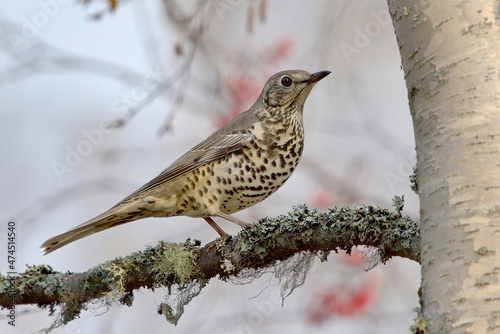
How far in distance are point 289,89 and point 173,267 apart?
6.71 ft

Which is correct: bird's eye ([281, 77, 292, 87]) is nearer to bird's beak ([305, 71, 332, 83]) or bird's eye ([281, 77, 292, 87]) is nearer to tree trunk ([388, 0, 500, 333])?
bird's beak ([305, 71, 332, 83])

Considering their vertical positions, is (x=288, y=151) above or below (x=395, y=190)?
below

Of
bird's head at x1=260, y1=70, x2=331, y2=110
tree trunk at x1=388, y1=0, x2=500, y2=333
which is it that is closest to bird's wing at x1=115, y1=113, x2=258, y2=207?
bird's head at x1=260, y1=70, x2=331, y2=110

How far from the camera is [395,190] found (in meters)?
6.03

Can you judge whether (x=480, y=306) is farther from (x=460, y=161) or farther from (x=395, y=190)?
(x=395, y=190)

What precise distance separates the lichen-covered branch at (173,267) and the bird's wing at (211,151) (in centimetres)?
95

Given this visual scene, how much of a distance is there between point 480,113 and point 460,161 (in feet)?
0.52

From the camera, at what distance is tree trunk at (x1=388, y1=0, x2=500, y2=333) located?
1.69 metres

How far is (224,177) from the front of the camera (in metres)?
4.36

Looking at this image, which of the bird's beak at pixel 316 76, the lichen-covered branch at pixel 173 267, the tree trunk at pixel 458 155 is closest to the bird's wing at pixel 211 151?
the bird's beak at pixel 316 76

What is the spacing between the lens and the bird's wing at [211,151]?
14.7 ft

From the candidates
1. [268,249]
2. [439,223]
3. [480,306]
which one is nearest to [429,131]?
[439,223]

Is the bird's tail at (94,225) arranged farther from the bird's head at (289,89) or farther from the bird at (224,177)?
the bird's head at (289,89)

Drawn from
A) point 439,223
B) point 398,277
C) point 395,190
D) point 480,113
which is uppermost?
point 395,190
